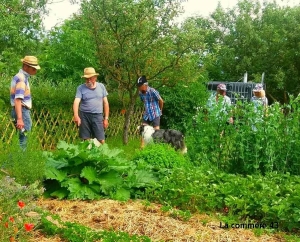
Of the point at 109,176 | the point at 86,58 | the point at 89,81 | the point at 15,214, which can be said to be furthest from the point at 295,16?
the point at 15,214

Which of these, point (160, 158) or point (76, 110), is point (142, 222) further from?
point (76, 110)

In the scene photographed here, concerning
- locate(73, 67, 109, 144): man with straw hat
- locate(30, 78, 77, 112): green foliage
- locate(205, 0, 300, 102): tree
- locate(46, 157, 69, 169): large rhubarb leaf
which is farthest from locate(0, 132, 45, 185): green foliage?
locate(205, 0, 300, 102): tree

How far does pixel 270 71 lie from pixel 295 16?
12.0 ft

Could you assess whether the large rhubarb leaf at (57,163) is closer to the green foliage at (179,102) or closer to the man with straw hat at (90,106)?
the man with straw hat at (90,106)

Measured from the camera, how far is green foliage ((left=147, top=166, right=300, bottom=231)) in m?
4.64

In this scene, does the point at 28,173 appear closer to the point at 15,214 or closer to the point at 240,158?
the point at 15,214

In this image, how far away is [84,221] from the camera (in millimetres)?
4711

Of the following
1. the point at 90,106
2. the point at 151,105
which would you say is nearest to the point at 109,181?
the point at 90,106

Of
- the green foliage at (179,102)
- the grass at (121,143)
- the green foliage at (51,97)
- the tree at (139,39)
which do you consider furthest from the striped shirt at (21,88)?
the green foliage at (179,102)

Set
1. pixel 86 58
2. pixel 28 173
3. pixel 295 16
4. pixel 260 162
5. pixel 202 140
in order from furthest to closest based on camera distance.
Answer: pixel 295 16, pixel 86 58, pixel 202 140, pixel 260 162, pixel 28 173

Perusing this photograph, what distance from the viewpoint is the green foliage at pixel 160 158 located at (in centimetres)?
628

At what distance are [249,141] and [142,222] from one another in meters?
2.45

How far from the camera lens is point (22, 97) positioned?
6852mm

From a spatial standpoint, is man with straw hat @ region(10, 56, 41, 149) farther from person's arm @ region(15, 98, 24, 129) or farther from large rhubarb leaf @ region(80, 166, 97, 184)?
large rhubarb leaf @ region(80, 166, 97, 184)
